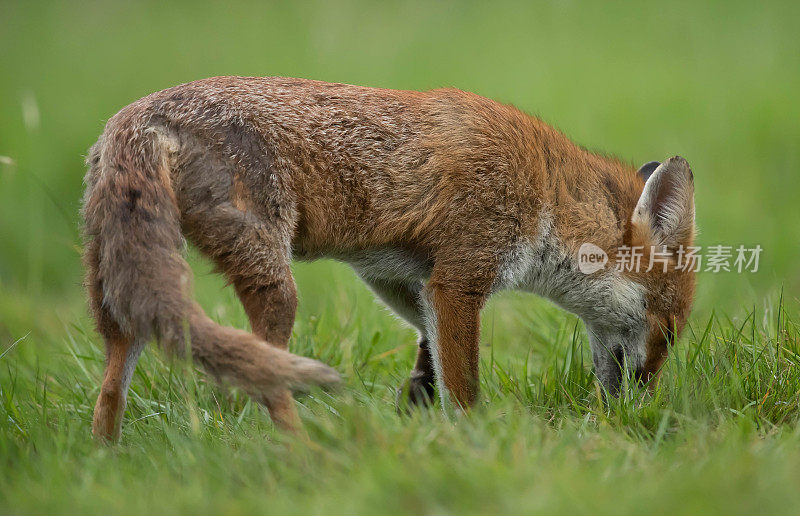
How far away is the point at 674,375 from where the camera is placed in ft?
15.6

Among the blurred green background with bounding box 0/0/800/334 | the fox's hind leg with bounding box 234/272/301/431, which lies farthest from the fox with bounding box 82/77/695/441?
the blurred green background with bounding box 0/0/800/334

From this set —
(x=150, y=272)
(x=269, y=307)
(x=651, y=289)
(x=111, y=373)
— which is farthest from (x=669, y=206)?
(x=111, y=373)

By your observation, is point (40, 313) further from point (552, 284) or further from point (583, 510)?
point (583, 510)

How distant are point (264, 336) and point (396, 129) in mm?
1561

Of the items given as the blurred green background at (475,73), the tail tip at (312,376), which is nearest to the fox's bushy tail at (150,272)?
the tail tip at (312,376)

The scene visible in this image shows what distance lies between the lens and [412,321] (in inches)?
227

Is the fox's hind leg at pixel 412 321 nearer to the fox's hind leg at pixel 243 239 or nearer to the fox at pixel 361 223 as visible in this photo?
the fox at pixel 361 223

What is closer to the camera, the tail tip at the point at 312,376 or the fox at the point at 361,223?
the tail tip at the point at 312,376

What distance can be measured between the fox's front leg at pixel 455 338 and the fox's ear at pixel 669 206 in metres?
1.27

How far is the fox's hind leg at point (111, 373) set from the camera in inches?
180

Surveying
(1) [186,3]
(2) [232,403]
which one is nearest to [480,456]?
(2) [232,403]

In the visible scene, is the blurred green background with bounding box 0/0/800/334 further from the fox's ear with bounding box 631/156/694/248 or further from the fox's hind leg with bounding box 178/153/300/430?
the fox's hind leg with bounding box 178/153/300/430

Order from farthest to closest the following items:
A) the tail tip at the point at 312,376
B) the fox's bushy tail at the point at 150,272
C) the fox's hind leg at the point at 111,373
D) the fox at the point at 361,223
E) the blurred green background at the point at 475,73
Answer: the blurred green background at the point at 475,73, the fox's hind leg at the point at 111,373, the fox at the point at 361,223, the fox's bushy tail at the point at 150,272, the tail tip at the point at 312,376

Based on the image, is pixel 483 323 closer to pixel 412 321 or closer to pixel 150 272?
pixel 412 321
